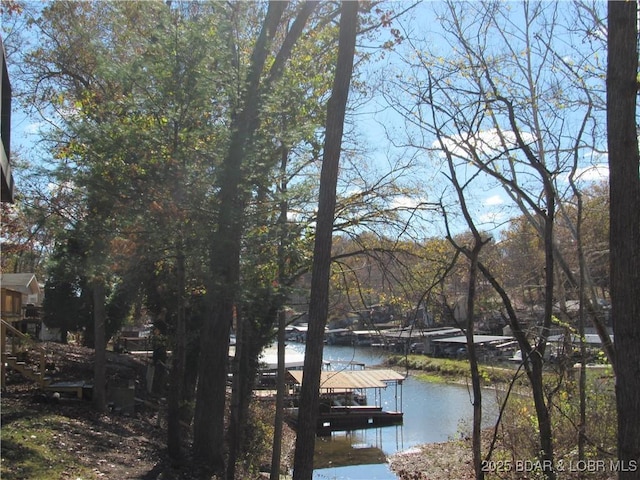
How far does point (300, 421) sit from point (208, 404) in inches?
224

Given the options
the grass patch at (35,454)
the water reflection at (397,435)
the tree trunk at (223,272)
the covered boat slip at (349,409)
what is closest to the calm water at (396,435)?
the water reflection at (397,435)

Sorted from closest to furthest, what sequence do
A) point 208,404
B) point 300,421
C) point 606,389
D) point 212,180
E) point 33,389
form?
point 300,421
point 212,180
point 606,389
point 208,404
point 33,389

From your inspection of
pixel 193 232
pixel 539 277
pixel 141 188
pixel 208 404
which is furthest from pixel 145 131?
pixel 539 277

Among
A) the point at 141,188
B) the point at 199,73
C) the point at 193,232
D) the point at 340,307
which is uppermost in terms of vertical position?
the point at 199,73

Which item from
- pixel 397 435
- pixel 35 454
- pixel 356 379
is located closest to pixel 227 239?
pixel 35 454

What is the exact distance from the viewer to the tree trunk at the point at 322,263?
7777 millimetres

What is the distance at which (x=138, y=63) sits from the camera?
10.2 meters

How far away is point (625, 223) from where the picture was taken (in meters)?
6.34

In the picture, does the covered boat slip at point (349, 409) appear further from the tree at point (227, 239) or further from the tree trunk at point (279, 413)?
the tree at point (227, 239)

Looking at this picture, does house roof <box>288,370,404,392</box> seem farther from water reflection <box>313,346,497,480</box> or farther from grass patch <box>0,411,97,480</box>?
grass patch <box>0,411,97,480</box>

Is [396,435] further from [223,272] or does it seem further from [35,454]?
[35,454]

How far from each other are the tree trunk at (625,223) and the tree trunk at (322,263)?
3.40m

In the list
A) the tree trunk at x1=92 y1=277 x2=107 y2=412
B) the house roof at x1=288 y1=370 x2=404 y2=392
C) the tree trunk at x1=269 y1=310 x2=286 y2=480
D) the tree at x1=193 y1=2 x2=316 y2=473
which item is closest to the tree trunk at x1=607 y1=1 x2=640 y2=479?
the tree at x1=193 y1=2 x2=316 y2=473

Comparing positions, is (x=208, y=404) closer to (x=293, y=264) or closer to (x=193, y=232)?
(x=293, y=264)
